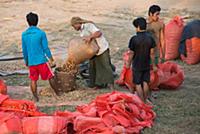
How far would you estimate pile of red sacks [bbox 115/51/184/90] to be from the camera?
9.06 m

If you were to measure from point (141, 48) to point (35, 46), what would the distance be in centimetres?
154

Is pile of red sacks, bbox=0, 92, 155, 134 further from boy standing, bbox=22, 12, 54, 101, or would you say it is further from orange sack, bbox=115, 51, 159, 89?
orange sack, bbox=115, 51, 159, 89

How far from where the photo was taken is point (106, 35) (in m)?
15.5

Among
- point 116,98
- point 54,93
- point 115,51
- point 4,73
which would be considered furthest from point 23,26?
point 116,98

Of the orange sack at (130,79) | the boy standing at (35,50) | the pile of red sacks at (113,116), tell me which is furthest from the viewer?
the orange sack at (130,79)

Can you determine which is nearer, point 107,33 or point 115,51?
point 115,51

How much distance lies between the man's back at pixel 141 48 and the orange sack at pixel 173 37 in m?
4.24

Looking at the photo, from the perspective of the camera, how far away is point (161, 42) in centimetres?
909

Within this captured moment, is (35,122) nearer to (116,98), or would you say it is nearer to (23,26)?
(116,98)

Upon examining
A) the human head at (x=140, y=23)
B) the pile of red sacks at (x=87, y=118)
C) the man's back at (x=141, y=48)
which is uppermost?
the human head at (x=140, y=23)

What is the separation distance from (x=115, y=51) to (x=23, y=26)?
16.3 ft

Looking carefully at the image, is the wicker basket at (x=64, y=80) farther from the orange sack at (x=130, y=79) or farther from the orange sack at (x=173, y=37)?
the orange sack at (x=173, y=37)

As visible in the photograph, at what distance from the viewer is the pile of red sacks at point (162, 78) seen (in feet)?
29.7

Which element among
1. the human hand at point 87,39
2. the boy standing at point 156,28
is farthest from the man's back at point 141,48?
the human hand at point 87,39
